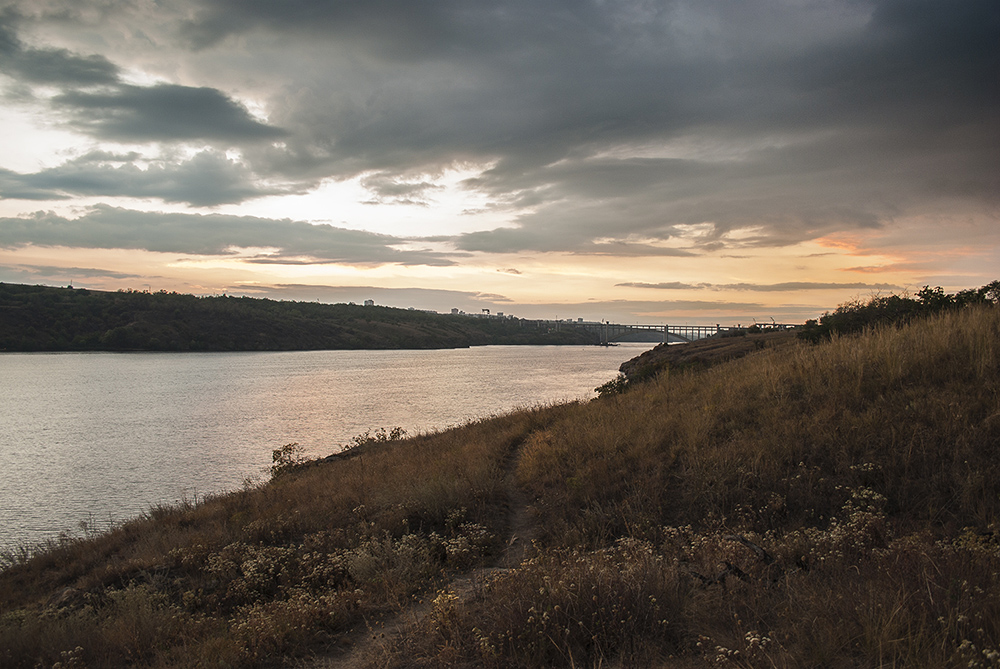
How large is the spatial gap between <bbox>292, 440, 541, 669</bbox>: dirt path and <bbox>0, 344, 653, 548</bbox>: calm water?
574 inches

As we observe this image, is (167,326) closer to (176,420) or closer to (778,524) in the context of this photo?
(176,420)

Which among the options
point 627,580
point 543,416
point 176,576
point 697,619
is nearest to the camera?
point 697,619

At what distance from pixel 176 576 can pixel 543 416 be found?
10.9 metres

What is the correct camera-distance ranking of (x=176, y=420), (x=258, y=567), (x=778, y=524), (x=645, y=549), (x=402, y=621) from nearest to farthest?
(x=402, y=621) < (x=645, y=549) < (x=778, y=524) < (x=258, y=567) < (x=176, y=420)

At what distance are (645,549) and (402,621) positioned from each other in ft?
8.94

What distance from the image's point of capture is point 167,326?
12138 centimetres

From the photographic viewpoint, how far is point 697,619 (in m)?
4.64

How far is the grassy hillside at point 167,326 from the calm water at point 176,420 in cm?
4166

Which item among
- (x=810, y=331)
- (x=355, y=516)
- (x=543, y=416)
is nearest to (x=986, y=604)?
(x=355, y=516)

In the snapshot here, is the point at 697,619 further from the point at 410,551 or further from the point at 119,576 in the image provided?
the point at 119,576

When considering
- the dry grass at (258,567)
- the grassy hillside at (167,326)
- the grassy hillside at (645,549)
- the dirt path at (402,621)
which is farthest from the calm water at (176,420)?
the grassy hillside at (167,326)

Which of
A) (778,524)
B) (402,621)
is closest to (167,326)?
(402,621)

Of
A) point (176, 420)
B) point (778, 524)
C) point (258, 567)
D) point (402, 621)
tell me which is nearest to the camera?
point (402, 621)

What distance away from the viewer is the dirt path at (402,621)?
5.25 metres
